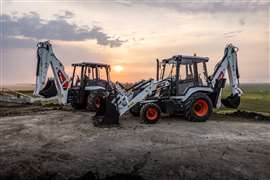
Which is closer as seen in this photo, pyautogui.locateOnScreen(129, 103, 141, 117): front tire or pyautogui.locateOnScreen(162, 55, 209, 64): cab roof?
pyautogui.locateOnScreen(162, 55, 209, 64): cab roof

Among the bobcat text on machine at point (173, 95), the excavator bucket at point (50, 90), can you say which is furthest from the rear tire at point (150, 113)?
the excavator bucket at point (50, 90)

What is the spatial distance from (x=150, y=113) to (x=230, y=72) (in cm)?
465

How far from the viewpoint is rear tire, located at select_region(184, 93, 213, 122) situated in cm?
1045

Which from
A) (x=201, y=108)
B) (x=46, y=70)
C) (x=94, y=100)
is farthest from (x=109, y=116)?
(x=46, y=70)

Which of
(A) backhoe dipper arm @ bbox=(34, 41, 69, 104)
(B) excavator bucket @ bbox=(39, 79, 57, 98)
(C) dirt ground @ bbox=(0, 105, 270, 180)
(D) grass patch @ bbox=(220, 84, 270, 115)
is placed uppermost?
(A) backhoe dipper arm @ bbox=(34, 41, 69, 104)

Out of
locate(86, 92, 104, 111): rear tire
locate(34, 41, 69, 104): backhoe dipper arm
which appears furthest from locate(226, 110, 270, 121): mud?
locate(34, 41, 69, 104): backhoe dipper arm

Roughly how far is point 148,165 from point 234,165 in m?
1.69

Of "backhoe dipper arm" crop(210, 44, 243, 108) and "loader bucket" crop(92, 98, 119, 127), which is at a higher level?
"backhoe dipper arm" crop(210, 44, 243, 108)

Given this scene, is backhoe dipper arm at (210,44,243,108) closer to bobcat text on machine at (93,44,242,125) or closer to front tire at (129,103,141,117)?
bobcat text on machine at (93,44,242,125)

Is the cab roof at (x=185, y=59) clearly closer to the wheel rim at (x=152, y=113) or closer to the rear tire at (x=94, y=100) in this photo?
the wheel rim at (x=152, y=113)

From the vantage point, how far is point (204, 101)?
423 inches

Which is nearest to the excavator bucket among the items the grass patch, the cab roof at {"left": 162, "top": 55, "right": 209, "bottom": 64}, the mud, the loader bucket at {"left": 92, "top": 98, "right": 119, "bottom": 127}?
the loader bucket at {"left": 92, "top": 98, "right": 119, "bottom": 127}

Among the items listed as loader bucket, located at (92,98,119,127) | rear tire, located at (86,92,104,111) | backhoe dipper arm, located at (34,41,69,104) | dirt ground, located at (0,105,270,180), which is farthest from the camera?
rear tire, located at (86,92,104,111)

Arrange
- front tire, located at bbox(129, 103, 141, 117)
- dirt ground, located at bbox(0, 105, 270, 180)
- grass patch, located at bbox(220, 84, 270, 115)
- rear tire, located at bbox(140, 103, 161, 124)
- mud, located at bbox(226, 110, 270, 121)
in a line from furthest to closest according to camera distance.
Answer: grass patch, located at bbox(220, 84, 270, 115) < mud, located at bbox(226, 110, 270, 121) < front tire, located at bbox(129, 103, 141, 117) < rear tire, located at bbox(140, 103, 161, 124) < dirt ground, located at bbox(0, 105, 270, 180)
